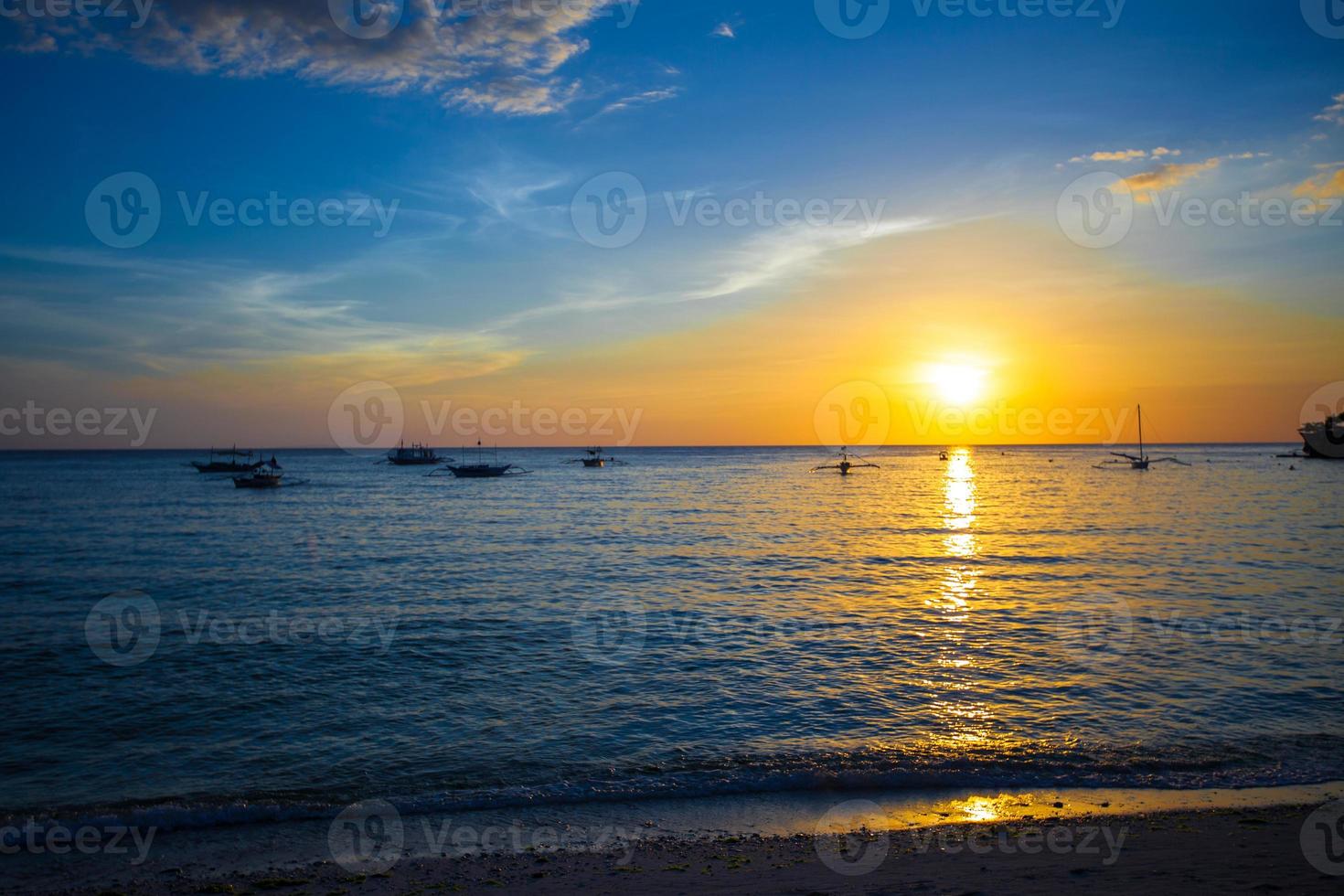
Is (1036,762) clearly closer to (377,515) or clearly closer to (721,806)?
(721,806)

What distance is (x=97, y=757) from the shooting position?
13453mm

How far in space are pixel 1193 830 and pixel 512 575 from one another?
88.9 feet

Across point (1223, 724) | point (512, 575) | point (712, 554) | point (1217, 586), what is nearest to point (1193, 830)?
point (1223, 724)
